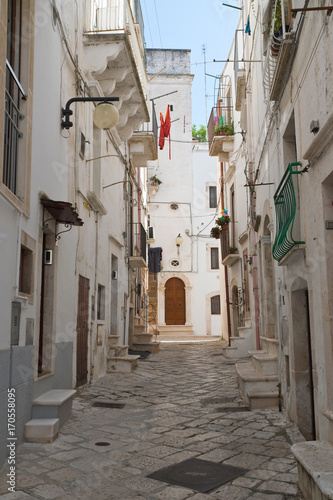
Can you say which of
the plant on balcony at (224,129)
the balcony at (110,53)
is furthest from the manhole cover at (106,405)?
the plant on balcony at (224,129)

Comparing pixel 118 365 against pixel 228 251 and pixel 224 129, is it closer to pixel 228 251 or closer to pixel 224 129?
pixel 228 251

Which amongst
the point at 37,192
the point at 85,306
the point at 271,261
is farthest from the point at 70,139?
the point at 271,261

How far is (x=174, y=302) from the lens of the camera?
2883 cm

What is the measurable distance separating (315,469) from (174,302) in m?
25.4

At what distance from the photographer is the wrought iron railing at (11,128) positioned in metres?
5.27

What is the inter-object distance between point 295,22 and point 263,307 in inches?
233

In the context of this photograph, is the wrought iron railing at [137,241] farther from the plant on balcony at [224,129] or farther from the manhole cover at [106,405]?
the manhole cover at [106,405]

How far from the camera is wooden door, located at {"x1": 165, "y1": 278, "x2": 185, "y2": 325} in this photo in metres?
28.6

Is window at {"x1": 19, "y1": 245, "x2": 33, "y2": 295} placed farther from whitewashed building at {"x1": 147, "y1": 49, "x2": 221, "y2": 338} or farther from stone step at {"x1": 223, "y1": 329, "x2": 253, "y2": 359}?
whitewashed building at {"x1": 147, "y1": 49, "x2": 221, "y2": 338}

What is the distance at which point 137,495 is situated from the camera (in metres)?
4.16

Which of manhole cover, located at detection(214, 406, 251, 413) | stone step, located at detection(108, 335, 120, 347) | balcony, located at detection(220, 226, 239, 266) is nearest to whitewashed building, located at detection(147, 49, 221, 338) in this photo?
balcony, located at detection(220, 226, 239, 266)

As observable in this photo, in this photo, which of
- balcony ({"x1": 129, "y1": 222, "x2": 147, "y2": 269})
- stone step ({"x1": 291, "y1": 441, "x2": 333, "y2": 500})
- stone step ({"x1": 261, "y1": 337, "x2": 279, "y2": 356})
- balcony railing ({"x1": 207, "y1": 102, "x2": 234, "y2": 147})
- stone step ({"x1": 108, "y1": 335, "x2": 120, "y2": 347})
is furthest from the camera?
balcony railing ({"x1": 207, "y1": 102, "x2": 234, "y2": 147})

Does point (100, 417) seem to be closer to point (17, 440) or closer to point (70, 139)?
point (17, 440)

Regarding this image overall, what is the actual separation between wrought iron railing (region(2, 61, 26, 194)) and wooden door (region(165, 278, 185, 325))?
23.6m
